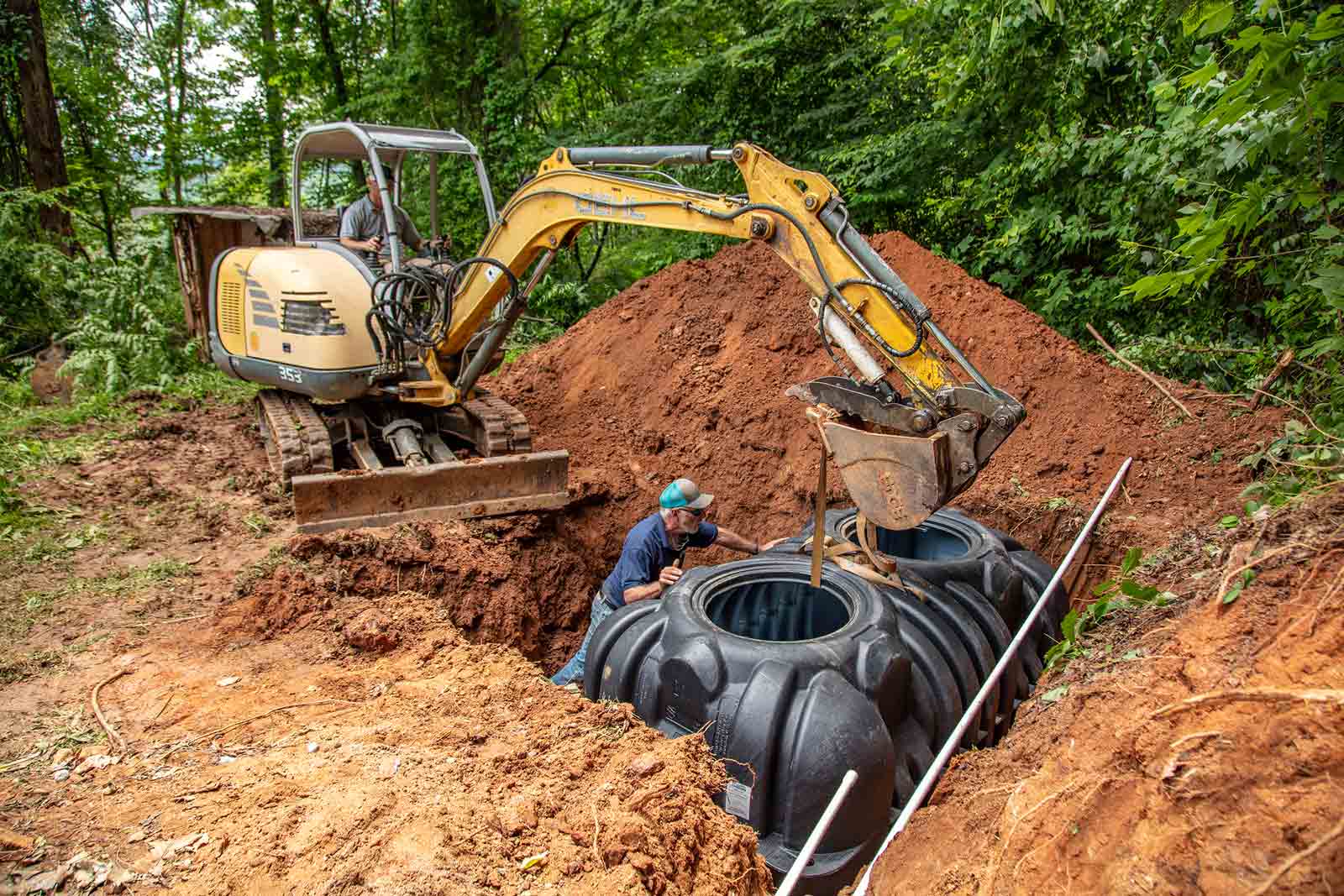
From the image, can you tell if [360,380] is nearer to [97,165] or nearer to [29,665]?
[29,665]

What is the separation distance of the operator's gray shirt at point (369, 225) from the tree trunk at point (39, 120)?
720 centimetres

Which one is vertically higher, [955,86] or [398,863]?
[955,86]

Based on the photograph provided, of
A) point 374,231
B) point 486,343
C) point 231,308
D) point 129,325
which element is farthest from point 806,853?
point 129,325

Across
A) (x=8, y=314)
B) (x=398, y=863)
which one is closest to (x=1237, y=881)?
(x=398, y=863)

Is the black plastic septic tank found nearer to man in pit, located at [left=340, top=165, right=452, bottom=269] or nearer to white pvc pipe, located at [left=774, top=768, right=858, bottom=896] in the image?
white pvc pipe, located at [left=774, top=768, right=858, bottom=896]

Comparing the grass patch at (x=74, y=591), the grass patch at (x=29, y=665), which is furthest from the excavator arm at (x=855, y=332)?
the grass patch at (x=29, y=665)

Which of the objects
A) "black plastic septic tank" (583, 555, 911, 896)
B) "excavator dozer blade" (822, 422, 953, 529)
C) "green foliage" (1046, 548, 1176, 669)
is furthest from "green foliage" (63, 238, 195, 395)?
"green foliage" (1046, 548, 1176, 669)

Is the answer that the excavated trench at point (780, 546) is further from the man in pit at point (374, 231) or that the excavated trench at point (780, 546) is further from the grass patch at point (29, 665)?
the man in pit at point (374, 231)

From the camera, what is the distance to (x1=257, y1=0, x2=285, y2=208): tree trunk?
17.0m

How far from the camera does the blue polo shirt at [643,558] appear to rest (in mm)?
5109

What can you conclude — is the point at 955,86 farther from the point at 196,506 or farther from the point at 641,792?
the point at 196,506

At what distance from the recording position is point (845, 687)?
3.48 metres

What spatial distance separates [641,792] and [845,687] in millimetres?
961

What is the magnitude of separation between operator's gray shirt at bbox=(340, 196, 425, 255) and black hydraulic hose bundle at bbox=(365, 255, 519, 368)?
0.58 meters
